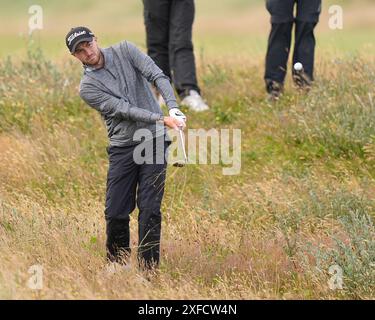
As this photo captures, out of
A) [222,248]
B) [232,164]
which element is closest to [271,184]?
[232,164]

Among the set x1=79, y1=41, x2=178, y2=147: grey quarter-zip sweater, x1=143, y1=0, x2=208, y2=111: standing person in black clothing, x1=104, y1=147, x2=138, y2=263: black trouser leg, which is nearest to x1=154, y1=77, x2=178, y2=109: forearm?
x1=79, y1=41, x2=178, y2=147: grey quarter-zip sweater

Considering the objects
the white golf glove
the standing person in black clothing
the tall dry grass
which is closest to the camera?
the tall dry grass

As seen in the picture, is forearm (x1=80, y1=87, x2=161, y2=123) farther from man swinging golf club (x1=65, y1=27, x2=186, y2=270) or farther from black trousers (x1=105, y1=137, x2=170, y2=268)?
black trousers (x1=105, y1=137, x2=170, y2=268)

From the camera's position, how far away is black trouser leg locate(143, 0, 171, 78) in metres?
11.8

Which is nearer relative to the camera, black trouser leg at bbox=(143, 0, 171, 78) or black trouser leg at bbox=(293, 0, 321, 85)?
black trouser leg at bbox=(293, 0, 321, 85)

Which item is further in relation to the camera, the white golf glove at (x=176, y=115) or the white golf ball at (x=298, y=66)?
the white golf ball at (x=298, y=66)

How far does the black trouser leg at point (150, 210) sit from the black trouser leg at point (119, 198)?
102 millimetres

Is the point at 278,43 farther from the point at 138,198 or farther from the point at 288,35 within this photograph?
the point at 138,198

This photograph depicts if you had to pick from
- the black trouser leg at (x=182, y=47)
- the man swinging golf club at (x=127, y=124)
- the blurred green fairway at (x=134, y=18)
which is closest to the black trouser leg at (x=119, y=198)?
the man swinging golf club at (x=127, y=124)

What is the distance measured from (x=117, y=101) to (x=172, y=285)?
4.89 feet

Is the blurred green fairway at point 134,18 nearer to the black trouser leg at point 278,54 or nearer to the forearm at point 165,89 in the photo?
the black trouser leg at point 278,54

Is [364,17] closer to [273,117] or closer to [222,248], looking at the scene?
[273,117]

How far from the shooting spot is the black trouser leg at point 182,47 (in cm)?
1170

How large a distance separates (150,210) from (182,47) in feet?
14.6
